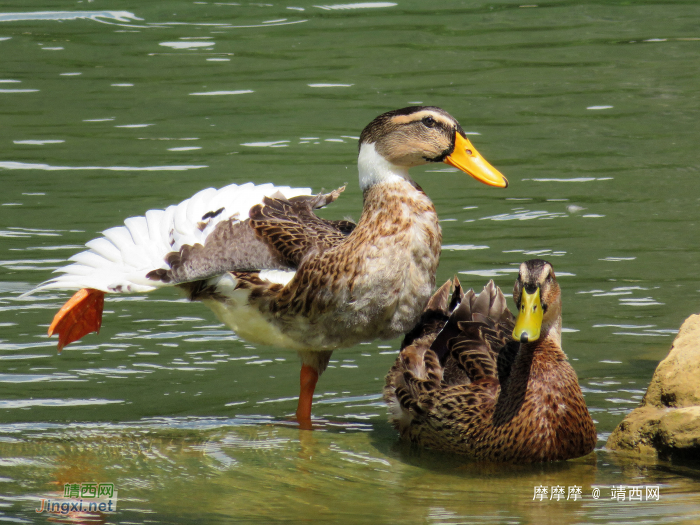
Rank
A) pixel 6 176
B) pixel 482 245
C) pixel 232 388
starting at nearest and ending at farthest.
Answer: pixel 232 388 < pixel 482 245 < pixel 6 176

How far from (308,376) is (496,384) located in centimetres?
117

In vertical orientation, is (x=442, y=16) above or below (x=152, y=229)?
above

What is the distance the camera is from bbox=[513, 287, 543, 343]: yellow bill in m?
5.90

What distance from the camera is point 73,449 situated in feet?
20.9

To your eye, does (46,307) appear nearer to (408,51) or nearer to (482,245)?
(482,245)

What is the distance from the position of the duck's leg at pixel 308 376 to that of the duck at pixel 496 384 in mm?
438

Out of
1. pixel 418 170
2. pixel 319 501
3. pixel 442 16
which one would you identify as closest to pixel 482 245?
pixel 418 170

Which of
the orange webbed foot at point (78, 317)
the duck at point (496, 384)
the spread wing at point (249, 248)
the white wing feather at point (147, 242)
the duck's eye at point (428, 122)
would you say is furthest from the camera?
the orange webbed foot at point (78, 317)

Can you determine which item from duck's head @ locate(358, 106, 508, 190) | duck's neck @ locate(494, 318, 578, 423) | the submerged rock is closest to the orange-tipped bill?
duck's head @ locate(358, 106, 508, 190)

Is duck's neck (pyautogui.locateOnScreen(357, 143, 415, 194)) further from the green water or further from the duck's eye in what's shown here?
the green water

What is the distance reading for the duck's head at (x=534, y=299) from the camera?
19.4 ft

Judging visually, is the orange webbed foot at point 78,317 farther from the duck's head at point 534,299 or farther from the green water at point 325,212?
the duck's head at point 534,299

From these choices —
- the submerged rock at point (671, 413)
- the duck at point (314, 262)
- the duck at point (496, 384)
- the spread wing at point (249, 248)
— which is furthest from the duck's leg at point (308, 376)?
the submerged rock at point (671, 413)

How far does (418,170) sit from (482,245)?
85.4 inches
